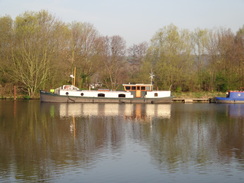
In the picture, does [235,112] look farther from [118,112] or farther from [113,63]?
[113,63]

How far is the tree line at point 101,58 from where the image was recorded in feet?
200

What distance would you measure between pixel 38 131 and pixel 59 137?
332cm

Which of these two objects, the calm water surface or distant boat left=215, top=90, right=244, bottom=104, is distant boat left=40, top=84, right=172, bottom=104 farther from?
the calm water surface

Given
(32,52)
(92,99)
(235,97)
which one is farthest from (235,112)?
(32,52)

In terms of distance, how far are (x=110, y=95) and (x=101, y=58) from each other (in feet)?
60.1

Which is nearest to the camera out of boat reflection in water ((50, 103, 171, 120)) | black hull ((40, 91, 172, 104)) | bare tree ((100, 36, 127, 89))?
boat reflection in water ((50, 103, 171, 120))

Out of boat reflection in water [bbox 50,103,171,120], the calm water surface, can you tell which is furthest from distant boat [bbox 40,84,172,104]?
the calm water surface

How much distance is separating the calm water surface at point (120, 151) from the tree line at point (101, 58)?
92.2 feet

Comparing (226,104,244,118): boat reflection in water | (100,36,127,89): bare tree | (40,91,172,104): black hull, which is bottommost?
(226,104,244,118): boat reflection in water

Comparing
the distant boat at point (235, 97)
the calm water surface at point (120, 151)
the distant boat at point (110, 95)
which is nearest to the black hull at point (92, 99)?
the distant boat at point (110, 95)

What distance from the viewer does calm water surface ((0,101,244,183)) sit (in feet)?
53.6

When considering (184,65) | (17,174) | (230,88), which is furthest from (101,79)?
(17,174)

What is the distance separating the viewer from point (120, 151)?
21.2m

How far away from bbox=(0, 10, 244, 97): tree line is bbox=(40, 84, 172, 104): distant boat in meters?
5.50
